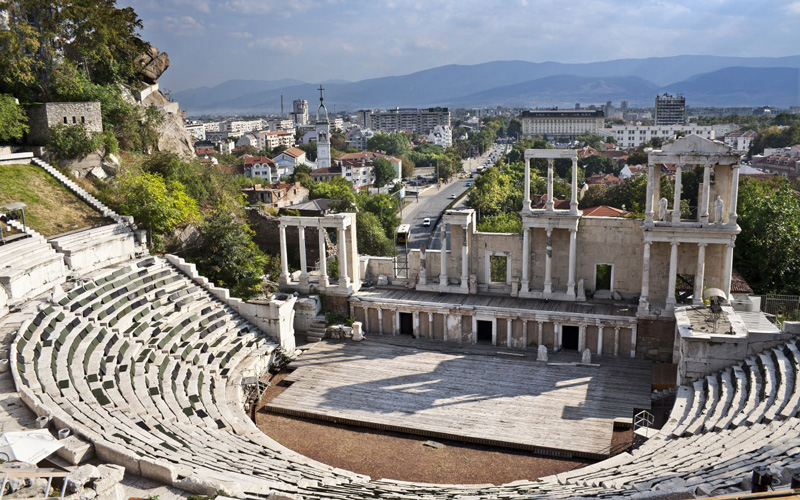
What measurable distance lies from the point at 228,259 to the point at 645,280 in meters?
20.4

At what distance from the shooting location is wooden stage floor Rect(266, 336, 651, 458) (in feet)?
74.9

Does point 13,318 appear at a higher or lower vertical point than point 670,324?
higher

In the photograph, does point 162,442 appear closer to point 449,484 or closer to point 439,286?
point 449,484

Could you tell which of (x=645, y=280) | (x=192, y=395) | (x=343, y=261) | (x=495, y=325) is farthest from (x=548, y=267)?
(x=192, y=395)

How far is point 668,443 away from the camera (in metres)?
19.7

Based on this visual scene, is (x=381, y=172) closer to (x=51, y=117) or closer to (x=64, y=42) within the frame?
(x=64, y=42)

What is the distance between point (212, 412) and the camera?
877 inches

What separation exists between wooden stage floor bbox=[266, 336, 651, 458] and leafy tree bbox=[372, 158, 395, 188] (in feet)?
291

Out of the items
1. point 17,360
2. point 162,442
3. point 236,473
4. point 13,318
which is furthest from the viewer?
point 13,318

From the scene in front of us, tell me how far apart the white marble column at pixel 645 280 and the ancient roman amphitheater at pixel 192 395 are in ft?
17.8

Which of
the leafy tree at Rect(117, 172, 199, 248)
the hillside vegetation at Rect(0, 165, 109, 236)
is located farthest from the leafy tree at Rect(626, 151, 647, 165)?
the hillside vegetation at Rect(0, 165, 109, 236)

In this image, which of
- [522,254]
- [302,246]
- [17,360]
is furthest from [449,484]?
[302,246]

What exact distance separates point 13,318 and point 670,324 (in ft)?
85.1

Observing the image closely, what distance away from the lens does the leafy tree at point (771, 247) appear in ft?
114
